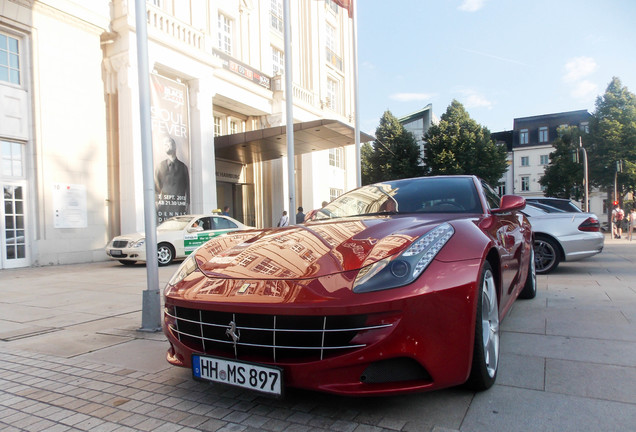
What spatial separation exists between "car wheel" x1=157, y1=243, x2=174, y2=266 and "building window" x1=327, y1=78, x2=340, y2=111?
19917 millimetres

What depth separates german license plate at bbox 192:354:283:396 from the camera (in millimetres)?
1960

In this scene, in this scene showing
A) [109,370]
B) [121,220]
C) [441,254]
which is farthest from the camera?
[121,220]

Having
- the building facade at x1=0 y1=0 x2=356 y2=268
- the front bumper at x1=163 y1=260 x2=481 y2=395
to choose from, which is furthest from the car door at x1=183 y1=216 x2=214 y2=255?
the front bumper at x1=163 y1=260 x2=481 y2=395

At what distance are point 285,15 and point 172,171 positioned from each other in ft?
21.6

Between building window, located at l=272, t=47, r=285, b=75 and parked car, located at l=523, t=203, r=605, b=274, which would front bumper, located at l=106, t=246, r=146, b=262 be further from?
building window, located at l=272, t=47, r=285, b=75

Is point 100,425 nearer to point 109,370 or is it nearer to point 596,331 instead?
point 109,370

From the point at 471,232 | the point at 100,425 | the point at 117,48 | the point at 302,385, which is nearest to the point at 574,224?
the point at 471,232

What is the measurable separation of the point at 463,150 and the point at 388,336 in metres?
31.6

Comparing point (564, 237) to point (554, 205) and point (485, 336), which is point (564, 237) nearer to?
point (554, 205)

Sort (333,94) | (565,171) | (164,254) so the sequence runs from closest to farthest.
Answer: (164,254)
(333,94)
(565,171)

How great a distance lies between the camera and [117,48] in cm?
1337

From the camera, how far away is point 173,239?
10758 millimetres

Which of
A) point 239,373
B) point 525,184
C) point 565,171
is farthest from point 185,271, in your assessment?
point 525,184

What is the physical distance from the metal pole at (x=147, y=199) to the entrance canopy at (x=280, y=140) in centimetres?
1075
